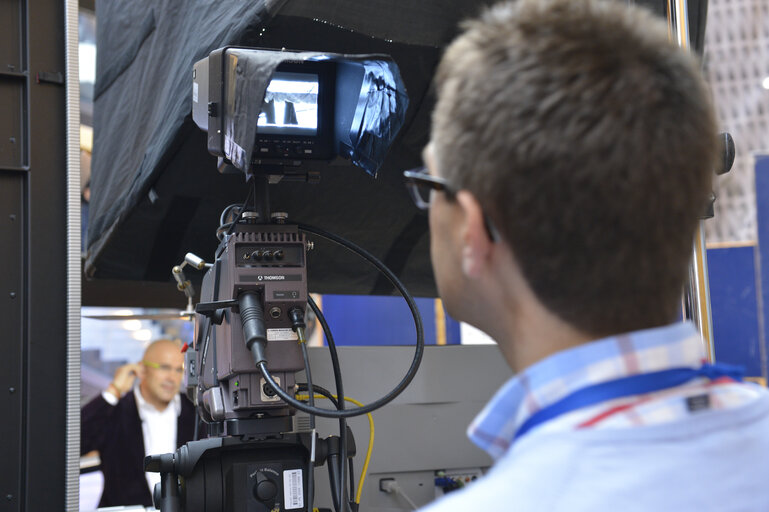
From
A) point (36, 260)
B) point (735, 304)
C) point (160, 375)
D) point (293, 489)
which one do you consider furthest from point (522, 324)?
point (160, 375)

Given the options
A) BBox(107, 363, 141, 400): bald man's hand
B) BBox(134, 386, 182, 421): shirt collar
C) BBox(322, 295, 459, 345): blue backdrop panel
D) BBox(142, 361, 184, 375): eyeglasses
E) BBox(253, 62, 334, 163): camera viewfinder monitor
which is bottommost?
BBox(134, 386, 182, 421): shirt collar

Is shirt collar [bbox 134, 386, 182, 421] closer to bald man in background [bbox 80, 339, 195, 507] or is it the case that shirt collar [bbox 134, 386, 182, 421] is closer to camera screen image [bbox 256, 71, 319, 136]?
bald man in background [bbox 80, 339, 195, 507]

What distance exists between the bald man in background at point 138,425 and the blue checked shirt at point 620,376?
4158 millimetres

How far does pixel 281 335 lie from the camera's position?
178 centimetres

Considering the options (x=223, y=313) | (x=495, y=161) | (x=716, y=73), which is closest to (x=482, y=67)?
(x=495, y=161)

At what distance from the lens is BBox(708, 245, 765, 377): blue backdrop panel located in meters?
4.71

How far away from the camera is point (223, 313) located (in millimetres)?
1852

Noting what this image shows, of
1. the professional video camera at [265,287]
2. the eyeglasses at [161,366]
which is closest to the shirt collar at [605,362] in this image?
the professional video camera at [265,287]

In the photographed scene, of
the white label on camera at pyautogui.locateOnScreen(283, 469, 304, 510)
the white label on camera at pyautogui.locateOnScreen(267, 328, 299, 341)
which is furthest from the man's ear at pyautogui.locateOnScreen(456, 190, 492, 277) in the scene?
the white label on camera at pyautogui.locateOnScreen(283, 469, 304, 510)

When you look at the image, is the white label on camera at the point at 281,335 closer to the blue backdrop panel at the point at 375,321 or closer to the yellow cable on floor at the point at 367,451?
the yellow cable on floor at the point at 367,451

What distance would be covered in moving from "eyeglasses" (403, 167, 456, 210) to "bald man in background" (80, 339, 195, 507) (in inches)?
157

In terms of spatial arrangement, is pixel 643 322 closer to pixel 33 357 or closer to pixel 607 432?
pixel 607 432

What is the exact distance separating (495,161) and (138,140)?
7.86 ft

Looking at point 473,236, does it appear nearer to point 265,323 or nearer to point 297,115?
point 265,323
